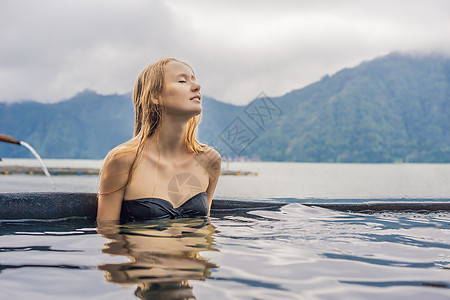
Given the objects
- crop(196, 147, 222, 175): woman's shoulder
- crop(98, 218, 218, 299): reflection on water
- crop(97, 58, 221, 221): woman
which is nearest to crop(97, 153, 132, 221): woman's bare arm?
crop(97, 58, 221, 221): woman

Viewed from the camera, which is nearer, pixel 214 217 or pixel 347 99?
pixel 214 217

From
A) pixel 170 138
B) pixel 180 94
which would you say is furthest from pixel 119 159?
pixel 180 94

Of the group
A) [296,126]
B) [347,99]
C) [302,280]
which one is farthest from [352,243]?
[347,99]

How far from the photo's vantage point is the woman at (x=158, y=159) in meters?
3.48

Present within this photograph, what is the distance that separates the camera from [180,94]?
350cm

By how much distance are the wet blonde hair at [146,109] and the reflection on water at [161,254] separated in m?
0.58

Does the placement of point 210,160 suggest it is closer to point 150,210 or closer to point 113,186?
point 150,210

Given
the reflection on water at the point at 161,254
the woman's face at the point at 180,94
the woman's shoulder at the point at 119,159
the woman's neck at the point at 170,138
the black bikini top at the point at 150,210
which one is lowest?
the reflection on water at the point at 161,254

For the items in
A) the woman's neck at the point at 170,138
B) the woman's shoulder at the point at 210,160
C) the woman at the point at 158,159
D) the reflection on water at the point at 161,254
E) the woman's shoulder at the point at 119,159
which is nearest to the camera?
the reflection on water at the point at 161,254

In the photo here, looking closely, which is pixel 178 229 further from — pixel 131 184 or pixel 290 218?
pixel 290 218

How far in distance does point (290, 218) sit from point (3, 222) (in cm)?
269

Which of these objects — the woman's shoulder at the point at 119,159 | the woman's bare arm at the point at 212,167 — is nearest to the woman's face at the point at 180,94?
the woman's shoulder at the point at 119,159

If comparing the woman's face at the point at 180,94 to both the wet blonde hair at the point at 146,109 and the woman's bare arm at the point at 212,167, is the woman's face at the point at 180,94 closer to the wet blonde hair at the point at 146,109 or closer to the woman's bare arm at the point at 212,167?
the wet blonde hair at the point at 146,109

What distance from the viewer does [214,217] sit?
4.28m
